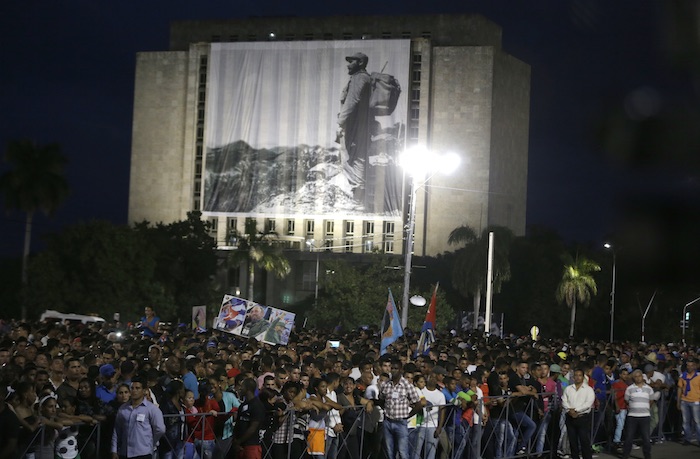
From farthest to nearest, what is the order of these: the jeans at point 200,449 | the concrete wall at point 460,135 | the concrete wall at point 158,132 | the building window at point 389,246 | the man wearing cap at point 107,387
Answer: the concrete wall at point 158,132 < the concrete wall at point 460,135 < the building window at point 389,246 < the jeans at point 200,449 < the man wearing cap at point 107,387

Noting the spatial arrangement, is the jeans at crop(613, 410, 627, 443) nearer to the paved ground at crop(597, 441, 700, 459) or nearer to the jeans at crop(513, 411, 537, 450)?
the paved ground at crop(597, 441, 700, 459)

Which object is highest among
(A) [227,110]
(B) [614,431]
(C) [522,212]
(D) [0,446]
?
(A) [227,110]

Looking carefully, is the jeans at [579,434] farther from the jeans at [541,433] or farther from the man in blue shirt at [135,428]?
the man in blue shirt at [135,428]

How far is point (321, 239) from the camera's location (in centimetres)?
10769

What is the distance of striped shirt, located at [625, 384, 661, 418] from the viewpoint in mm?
16641

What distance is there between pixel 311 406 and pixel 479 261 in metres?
57.8

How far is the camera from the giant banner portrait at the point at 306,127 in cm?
10425

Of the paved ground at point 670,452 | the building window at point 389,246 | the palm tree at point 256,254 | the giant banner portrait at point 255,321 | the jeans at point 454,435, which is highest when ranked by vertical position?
the building window at point 389,246

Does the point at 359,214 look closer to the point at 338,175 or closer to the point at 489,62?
the point at 338,175

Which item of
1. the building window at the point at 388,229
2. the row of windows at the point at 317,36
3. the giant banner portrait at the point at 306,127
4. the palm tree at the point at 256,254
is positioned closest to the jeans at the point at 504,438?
the palm tree at the point at 256,254

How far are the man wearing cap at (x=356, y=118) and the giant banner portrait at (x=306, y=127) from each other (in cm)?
10

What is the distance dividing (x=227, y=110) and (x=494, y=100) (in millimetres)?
28089

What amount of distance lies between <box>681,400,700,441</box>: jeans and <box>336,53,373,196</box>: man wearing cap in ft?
282

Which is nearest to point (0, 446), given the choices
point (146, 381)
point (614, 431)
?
point (146, 381)
